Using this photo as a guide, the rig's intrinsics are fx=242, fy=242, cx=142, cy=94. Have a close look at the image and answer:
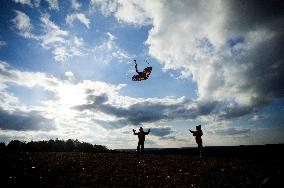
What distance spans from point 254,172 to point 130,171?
5531 mm

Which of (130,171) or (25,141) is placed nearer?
(130,171)

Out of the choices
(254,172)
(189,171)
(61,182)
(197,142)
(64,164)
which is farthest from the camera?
(197,142)

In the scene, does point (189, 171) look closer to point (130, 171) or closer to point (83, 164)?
point (130, 171)

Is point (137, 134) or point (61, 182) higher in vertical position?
point (137, 134)

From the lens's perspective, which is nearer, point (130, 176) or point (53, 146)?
point (130, 176)

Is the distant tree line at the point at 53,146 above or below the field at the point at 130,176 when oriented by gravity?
above

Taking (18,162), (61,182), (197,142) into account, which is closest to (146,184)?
(61,182)

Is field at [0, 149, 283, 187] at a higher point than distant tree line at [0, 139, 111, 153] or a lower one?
lower

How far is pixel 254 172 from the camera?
10.2 m

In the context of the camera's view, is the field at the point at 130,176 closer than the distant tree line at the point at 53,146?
Yes

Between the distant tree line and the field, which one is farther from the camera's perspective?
the distant tree line

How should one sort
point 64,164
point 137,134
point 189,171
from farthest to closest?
point 137,134 < point 64,164 < point 189,171

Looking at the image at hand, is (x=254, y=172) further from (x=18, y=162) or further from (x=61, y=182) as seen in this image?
(x=18, y=162)

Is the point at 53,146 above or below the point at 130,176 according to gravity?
above
